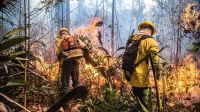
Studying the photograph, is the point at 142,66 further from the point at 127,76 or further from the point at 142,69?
the point at 127,76

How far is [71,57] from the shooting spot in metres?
8.57

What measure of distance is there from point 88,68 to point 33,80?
100 inches

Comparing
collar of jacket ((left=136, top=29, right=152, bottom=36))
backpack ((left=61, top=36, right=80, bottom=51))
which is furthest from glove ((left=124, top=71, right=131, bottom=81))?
backpack ((left=61, top=36, right=80, bottom=51))

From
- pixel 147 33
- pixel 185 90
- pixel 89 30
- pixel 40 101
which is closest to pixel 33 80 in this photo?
pixel 40 101

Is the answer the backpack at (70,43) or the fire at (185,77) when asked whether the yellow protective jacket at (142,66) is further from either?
the fire at (185,77)

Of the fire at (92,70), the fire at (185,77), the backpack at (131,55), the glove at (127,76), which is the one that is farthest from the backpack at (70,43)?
the fire at (185,77)

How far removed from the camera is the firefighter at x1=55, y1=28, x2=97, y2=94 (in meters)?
8.57

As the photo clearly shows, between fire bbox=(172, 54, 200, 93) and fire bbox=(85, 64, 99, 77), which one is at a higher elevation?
fire bbox=(85, 64, 99, 77)

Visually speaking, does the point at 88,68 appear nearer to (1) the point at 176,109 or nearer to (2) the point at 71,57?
(2) the point at 71,57

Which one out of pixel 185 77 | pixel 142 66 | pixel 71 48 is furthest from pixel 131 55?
pixel 185 77

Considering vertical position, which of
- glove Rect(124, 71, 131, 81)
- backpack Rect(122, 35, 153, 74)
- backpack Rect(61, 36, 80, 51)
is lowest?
glove Rect(124, 71, 131, 81)

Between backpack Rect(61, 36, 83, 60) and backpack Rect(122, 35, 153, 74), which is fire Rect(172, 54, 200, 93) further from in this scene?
backpack Rect(122, 35, 153, 74)

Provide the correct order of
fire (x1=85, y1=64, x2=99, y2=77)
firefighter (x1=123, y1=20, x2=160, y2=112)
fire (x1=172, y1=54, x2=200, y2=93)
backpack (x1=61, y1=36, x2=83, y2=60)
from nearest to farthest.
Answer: firefighter (x1=123, y1=20, x2=160, y2=112) → backpack (x1=61, y1=36, x2=83, y2=60) → fire (x1=85, y1=64, x2=99, y2=77) → fire (x1=172, y1=54, x2=200, y2=93)

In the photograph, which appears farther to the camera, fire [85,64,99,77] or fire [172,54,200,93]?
fire [172,54,200,93]
